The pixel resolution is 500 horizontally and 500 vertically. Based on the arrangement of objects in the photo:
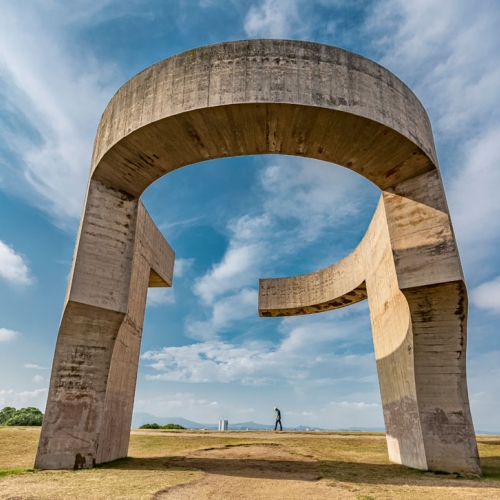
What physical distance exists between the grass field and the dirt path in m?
0.02

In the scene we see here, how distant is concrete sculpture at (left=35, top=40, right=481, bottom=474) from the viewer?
8.88 meters

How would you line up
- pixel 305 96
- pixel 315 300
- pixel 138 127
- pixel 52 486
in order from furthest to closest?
pixel 315 300
pixel 138 127
pixel 305 96
pixel 52 486

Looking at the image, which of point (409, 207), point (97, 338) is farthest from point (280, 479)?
point (409, 207)

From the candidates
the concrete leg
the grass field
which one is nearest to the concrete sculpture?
the concrete leg

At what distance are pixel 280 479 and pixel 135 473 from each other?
3.07m

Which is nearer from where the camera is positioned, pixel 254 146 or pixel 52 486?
pixel 52 486

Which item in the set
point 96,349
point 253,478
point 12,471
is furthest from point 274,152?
point 12,471

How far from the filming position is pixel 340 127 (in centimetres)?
912

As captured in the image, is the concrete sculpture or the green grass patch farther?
the concrete sculpture

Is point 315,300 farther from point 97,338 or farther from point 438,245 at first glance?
point 97,338

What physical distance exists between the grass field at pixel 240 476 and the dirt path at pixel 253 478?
0.02 m

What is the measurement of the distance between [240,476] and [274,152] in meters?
7.63

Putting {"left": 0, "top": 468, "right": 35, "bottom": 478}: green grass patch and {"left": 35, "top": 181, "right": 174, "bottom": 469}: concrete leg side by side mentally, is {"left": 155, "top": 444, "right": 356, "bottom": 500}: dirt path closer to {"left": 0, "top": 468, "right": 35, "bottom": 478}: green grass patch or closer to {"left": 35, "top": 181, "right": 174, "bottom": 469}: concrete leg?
{"left": 35, "top": 181, "right": 174, "bottom": 469}: concrete leg

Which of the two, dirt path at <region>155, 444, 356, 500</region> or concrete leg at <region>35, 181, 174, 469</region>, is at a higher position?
concrete leg at <region>35, 181, 174, 469</region>
